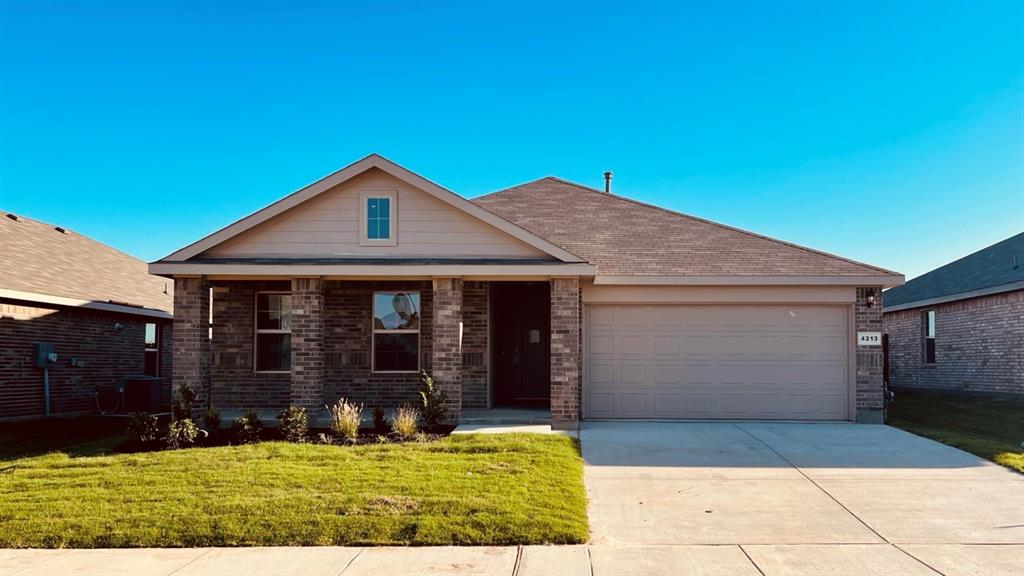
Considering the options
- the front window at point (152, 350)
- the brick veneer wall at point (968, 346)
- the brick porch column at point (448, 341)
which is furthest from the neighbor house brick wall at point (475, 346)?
the brick veneer wall at point (968, 346)

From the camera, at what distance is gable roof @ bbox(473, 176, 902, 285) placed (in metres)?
13.8

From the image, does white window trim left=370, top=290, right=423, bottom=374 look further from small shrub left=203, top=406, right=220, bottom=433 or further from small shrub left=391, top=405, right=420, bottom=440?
small shrub left=203, top=406, right=220, bottom=433

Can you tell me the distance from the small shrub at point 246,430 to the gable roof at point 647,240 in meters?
6.52

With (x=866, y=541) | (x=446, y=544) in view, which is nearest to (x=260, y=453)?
(x=446, y=544)

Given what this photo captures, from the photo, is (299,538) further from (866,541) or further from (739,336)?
(739,336)

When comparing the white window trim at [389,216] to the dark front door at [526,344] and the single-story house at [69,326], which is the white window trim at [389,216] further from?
the single-story house at [69,326]

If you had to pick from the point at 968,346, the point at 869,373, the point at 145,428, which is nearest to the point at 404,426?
the point at 145,428

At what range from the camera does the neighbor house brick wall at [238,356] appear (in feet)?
46.9

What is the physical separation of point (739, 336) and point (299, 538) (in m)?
9.52

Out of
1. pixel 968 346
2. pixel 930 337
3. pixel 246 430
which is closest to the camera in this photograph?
pixel 246 430

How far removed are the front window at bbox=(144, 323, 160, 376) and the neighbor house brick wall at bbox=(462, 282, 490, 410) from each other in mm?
10090

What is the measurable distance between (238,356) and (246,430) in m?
3.42

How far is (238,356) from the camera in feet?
46.9

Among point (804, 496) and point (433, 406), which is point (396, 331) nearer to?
point (433, 406)
